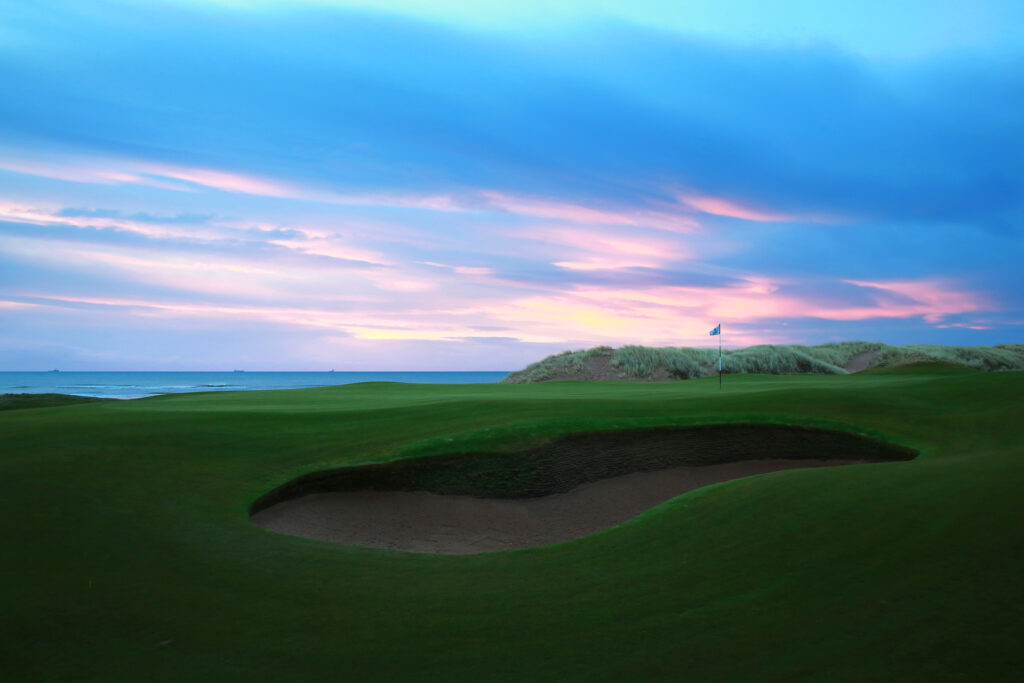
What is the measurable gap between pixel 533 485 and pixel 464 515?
1.38 meters

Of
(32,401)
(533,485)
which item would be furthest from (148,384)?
(533,485)

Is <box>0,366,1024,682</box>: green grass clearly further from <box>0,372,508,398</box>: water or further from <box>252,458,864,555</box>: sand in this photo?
<box>0,372,508,398</box>: water

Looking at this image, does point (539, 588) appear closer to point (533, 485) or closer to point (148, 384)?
point (533, 485)

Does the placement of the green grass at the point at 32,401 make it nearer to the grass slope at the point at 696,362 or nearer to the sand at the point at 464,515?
the sand at the point at 464,515

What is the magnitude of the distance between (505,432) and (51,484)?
634 cm

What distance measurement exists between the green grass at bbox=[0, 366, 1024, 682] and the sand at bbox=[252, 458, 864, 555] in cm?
81

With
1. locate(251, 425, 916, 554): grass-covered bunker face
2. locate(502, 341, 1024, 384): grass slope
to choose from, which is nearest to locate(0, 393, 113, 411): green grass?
locate(251, 425, 916, 554): grass-covered bunker face

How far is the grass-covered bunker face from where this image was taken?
853 cm

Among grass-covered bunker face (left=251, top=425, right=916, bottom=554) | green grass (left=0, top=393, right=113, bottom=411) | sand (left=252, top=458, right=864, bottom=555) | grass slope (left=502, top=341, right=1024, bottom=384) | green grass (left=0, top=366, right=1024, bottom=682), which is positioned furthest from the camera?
grass slope (left=502, top=341, right=1024, bottom=384)

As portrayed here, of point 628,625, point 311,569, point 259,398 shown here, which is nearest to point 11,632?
point 311,569

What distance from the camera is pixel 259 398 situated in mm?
18953

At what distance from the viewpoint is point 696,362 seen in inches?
1683

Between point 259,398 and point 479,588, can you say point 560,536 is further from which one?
point 259,398

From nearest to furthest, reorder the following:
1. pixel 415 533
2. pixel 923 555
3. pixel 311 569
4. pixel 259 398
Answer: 1. pixel 923 555
2. pixel 311 569
3. pixel 415 533
4. pixel 259 398
